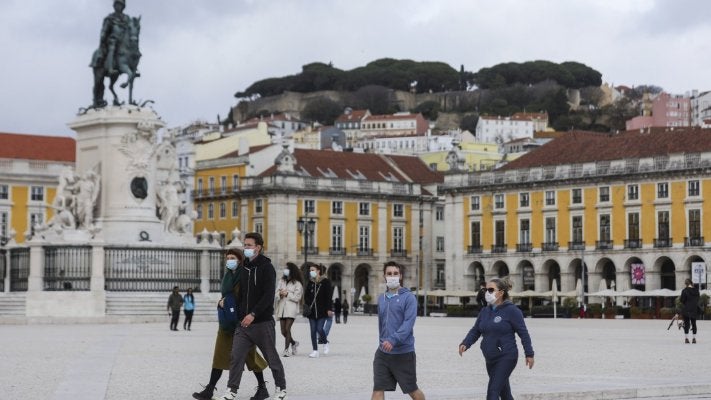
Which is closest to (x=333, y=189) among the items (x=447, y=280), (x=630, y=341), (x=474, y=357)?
(x=447, y=280)

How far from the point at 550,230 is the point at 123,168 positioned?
47883 millimetres

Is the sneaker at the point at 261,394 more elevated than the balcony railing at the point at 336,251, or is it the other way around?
the balcony railing at the point at 336,251

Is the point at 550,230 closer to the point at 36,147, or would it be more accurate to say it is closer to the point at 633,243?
the point at 633,243

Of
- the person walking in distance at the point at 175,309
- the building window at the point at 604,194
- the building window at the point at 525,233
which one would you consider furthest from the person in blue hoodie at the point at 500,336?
the building window at the point at 525,233

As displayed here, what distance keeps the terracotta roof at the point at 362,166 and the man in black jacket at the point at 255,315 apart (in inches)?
3200

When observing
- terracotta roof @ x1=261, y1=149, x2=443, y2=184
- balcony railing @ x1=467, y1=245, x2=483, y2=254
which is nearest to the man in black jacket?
balcony railing @ x1=467, y1=245, x2=483, y2=254

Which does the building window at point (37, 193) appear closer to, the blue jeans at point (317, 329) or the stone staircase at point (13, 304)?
the stone staircase at point (13, 304)

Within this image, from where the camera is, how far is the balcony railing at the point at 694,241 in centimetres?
8131

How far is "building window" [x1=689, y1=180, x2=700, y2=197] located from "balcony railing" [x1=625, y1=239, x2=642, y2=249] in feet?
13.3

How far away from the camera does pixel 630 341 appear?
3344cm

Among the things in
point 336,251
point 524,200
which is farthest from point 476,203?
point 336,251

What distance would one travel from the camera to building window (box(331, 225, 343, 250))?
98.7 meters

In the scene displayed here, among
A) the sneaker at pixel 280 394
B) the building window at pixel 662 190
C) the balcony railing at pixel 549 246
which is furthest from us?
the balcony railing at pixel 549 246

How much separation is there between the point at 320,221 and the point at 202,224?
9.61 m
